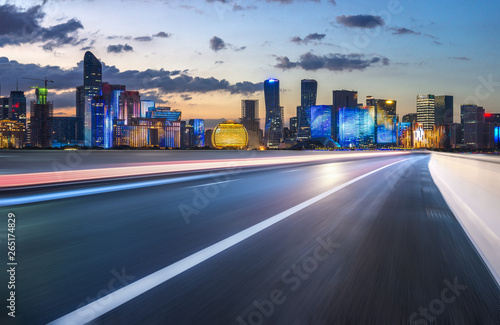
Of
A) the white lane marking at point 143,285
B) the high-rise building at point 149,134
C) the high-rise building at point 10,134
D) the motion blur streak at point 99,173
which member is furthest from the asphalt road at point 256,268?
the high-rise building at point 149,134

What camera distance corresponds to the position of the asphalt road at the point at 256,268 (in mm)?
3299

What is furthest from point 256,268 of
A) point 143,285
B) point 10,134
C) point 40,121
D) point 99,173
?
point 40,121

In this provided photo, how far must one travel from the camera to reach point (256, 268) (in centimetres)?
449

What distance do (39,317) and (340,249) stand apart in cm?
368

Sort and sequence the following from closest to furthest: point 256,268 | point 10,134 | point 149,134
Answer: point 256,268, point 10,134, point 149,134

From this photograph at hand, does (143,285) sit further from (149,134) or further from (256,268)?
(149,134)

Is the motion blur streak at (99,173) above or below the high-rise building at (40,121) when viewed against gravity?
below

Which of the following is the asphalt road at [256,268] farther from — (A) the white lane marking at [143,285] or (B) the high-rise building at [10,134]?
(B) the high-rise building at [10,134]

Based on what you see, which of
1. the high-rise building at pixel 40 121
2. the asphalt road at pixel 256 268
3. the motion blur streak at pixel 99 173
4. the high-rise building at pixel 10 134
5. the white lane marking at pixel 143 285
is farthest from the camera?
the high-rise building at pixel 40 121

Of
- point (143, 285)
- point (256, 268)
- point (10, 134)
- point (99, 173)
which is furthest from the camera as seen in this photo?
point (10, 134)

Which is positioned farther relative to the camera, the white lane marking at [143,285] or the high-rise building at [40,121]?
the high-rise building at [40,121]

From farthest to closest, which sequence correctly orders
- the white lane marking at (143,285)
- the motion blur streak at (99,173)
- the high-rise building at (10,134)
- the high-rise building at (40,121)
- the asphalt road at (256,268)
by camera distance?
the high-rise building at (40,121) < the high-rise building at (10,134) < the motion blur streak at (99,173) < the asphalt road at (256,268) < the white lane marking at (143,285)

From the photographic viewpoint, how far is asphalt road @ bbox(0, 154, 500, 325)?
330 cm

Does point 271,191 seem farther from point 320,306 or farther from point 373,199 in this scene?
point 320,306
